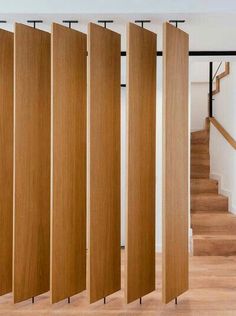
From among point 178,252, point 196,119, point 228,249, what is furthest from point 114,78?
point 196,119

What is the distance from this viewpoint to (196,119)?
7000mm

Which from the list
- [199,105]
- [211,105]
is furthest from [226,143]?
[199,105]

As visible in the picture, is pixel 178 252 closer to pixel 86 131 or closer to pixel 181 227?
pixel 181 227

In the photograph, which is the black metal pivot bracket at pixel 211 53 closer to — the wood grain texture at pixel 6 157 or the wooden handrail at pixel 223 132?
the wooden handrail at pixel 223 132

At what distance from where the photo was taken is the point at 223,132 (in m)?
5.43

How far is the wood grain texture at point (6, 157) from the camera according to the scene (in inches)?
119

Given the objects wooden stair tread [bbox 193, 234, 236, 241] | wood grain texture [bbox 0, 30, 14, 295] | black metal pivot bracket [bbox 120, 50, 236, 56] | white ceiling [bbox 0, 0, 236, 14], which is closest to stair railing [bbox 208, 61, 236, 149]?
wooden stair tread [bbox 193, 234, 236, 241]

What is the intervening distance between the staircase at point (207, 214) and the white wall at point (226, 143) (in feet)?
0.38

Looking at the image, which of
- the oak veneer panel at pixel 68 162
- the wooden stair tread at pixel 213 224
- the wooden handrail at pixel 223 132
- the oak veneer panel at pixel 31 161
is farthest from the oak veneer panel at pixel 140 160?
the wooden handrail at pixel 223 132

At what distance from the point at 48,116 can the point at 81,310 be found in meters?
1.61

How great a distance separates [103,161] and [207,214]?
248 centimetres

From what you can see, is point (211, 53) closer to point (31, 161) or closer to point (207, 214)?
point (207, 214)

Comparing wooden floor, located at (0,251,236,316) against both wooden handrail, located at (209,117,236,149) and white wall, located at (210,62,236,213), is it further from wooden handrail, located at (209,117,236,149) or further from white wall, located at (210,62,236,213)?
wooden handrail, located at (209,117,236,149)

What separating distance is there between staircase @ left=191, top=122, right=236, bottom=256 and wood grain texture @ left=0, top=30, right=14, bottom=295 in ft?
→ 7.59
